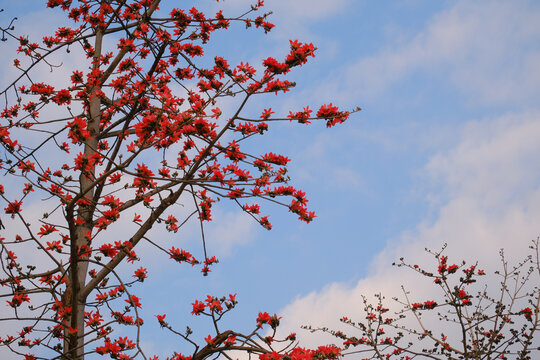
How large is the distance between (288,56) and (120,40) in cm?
375

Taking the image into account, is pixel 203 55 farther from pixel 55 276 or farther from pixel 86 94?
pixel 55 276

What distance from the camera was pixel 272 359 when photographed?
3299 mm

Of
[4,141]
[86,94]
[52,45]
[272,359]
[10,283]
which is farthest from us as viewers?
[52,45]

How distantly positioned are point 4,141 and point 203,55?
3101mm

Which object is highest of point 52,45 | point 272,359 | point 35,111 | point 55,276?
point 52,45

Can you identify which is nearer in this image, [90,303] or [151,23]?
[90,303]

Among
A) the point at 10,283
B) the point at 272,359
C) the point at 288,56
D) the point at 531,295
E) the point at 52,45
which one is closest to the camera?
the point at 272,359

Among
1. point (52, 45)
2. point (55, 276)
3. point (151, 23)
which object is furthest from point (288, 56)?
point (52, 45)

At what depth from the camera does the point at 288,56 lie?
3.73 m

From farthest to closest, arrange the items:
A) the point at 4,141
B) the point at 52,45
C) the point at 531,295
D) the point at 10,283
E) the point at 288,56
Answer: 1. the point at 52,45
2. the point at 531,295
3. the point at 10,283
4. the point at 4,141
5. the point at 288,56

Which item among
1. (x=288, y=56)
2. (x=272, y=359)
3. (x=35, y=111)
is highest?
(x=35, y=111)

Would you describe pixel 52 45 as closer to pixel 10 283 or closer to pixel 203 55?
pixel 203 55

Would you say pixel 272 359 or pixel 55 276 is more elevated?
pixel 55 276

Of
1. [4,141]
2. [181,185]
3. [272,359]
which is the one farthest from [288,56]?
[4,141]
